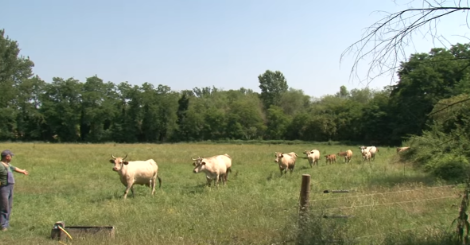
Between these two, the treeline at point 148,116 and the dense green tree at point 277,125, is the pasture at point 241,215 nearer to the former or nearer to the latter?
the treeline at point 148,116

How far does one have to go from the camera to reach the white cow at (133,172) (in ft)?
47.7

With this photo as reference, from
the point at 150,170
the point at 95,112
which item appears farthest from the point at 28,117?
the point at 150,170

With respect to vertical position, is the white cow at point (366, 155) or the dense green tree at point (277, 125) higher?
the dense green tree at point (277, 125)

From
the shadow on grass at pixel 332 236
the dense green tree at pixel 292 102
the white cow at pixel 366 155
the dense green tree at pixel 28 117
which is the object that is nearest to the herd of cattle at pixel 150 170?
the shadow on grass at pixel 332 236

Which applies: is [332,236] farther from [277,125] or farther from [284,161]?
[277,125]

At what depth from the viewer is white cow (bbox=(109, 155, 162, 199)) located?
1453 cm

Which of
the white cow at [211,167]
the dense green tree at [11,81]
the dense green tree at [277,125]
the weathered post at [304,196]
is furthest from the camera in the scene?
the dense green tree at [277,125]

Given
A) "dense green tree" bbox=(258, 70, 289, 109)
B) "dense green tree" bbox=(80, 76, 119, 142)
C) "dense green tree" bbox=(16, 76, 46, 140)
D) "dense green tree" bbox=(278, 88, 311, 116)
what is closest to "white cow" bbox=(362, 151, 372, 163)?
"dense green tree" bbox=(80, 76, 119, 142)

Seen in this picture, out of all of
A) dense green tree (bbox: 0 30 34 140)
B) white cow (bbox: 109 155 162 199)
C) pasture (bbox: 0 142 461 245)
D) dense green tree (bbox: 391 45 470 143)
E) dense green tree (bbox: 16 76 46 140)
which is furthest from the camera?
dense green tree (bbox: 16 76 46 140)

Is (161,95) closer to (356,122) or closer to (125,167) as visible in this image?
(356,122)

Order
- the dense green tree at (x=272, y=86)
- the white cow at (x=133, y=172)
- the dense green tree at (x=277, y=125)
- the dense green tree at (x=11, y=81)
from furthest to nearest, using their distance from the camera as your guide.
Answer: the dense green tree at (x=272, y=86) < the dense green tree at (x=277, y=125) < the dense green tree at (x=11, y=81) < the white cow at (x=133, y=172)

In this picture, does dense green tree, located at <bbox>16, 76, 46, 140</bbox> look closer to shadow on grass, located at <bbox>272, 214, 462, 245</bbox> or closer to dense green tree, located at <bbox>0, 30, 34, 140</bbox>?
dense green tree, located at <bbox>0, 30, 34, 140</bbox>

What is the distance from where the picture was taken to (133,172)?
48.5 ft

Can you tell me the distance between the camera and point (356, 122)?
71312 millimetres
